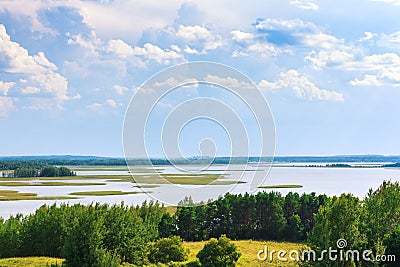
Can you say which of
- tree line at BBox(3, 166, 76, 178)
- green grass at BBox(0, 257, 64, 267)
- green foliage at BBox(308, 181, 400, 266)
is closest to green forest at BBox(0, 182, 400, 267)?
green foliage at BBox(308, 181, 400, 266)

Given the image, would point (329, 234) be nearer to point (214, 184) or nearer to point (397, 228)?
point (397, 228)

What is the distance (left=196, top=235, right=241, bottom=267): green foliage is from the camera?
22.2m

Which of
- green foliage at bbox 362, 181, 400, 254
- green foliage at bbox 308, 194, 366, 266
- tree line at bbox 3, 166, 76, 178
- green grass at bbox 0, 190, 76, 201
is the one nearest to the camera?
green foliage at bbox 308, 194, 366, 266

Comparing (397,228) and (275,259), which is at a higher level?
(397,228)

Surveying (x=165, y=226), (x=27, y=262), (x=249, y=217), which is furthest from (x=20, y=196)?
(x=27, y=262)

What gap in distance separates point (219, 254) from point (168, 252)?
388 cm

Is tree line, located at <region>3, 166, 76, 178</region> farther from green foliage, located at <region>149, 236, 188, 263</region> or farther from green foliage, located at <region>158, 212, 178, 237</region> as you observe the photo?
green foliage, located at <region>149, 236, 188, 263</region>

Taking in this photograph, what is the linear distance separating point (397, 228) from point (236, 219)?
1879 centimetres

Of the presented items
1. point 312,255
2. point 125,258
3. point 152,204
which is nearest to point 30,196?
point 152,204

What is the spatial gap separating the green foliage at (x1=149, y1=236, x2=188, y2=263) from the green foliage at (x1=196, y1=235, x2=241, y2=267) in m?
2.53

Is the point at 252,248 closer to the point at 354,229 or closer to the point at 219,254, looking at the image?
the point at 219,254

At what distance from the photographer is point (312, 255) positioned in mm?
18422

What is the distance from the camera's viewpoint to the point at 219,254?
73.4ft

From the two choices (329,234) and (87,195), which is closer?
(329,234)
